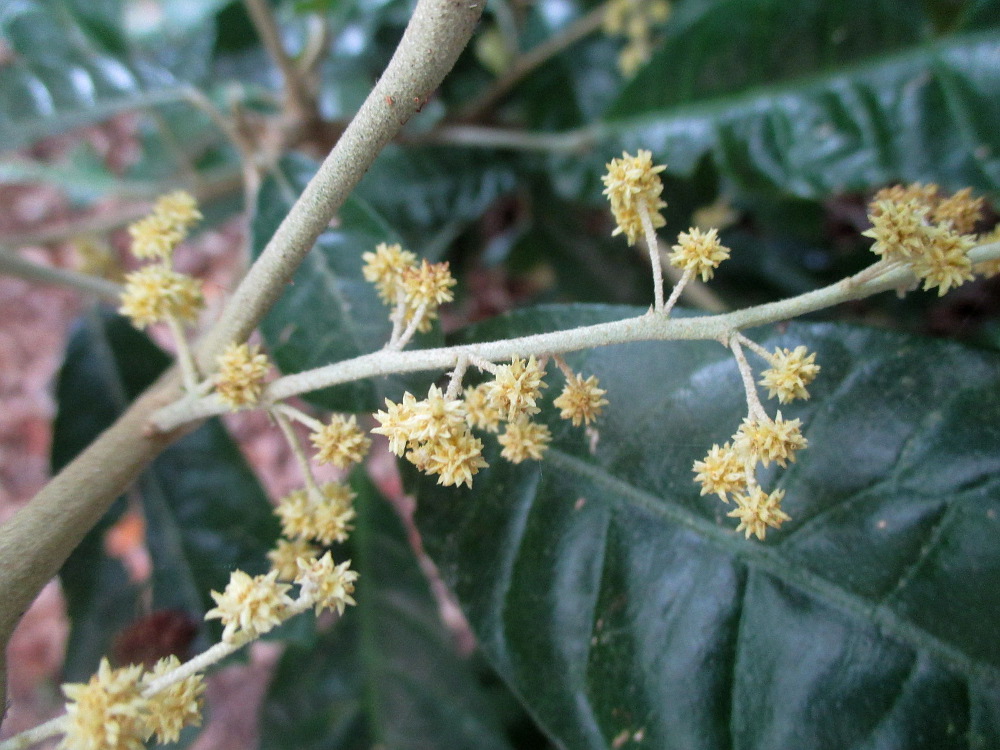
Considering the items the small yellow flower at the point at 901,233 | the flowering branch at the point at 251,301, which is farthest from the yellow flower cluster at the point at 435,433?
the small yellow flower at the point at 901,233

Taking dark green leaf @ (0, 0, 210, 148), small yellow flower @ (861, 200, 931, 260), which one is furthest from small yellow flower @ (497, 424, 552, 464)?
dark green leaf @ (0, 0, 210, 148)

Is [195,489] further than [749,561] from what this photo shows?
Yes

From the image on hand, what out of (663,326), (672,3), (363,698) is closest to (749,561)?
(663,326)

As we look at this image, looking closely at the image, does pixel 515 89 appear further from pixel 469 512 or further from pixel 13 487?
pixel 13 487

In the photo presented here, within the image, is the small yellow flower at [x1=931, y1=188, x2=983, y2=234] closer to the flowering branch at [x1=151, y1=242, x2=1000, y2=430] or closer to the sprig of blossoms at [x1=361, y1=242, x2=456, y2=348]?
the flowering branch at [x1=151, y1=242, x2=1000, y2=430]

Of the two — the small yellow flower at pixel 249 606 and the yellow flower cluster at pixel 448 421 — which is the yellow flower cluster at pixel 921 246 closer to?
the yellow flower cluster at pixel 448 421

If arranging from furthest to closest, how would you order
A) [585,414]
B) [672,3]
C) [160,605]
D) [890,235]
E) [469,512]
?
[672,3] < [160,605] < [469,512] < [585,414] < [890,235]

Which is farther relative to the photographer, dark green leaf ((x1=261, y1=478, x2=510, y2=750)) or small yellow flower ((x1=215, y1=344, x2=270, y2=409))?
dark green leaf ((x1=261, y1=478, x2=510, y2=750))
